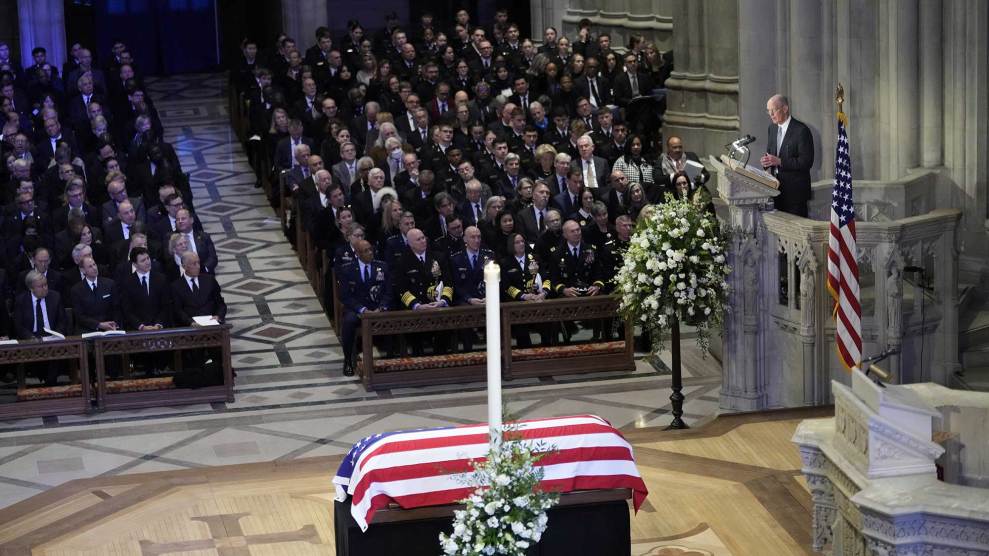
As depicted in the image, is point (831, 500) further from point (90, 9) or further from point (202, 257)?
point (90, 9)

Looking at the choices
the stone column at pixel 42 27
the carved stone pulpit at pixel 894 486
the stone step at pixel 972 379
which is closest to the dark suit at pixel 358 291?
the stone step at pixel 972 379

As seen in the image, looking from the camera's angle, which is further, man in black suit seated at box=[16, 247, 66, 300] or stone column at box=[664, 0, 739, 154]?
stone column at box=[664, 0, 739, 154]

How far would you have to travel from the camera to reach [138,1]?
31609 mm

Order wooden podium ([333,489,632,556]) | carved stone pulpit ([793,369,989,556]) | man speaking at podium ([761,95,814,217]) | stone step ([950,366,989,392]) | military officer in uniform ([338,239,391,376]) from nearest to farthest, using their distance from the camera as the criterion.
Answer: carved stone pulpit ([793,369,989,556])
wooden podium ([333,489,632,556])
stone step ([950,366,989,392])
man speaking at podium ([761,95,814,217])
military officer in uniform ([338,239,391,376])

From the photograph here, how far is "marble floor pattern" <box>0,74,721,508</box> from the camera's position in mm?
12914

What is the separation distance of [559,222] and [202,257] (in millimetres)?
3256

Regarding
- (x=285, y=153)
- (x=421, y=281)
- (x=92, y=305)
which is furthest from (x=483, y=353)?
(x=285, y=153)

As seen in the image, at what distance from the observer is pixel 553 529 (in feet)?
28.6

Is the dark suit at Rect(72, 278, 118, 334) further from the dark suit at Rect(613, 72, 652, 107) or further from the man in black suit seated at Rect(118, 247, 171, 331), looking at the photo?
the dark suit at Rect(613, 72, 652, 107)

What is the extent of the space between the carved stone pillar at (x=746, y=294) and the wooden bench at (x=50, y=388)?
16.7 ft

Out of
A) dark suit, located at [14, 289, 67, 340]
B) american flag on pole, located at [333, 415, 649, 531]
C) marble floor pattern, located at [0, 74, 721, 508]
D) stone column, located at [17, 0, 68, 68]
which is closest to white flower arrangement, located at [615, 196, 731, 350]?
marble floor pattern, located at [0, 74, 721, 508]

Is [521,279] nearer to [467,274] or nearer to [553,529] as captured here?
[467,274]

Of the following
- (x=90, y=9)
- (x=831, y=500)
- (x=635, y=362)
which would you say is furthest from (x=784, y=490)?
(x=90, y=9)

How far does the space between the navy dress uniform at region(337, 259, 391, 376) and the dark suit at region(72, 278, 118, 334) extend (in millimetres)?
1917
